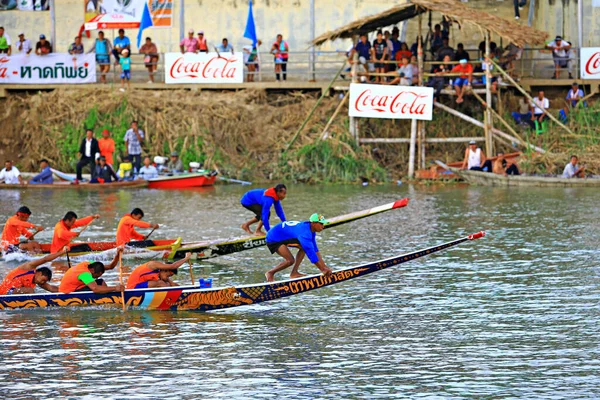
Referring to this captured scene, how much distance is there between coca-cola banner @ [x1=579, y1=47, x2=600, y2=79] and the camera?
3581cm

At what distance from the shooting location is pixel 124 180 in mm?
35125

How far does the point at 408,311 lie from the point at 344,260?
4.56 metres

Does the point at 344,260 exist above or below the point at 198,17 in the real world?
below

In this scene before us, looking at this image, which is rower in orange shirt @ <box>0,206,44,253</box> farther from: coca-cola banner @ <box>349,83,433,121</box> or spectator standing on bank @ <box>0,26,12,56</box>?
spectator standing on bank @ <box>0,26,12,56</box>

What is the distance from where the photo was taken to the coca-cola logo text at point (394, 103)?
116 ft

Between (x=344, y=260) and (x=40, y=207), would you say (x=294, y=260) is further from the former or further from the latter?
(x=40, y=207)

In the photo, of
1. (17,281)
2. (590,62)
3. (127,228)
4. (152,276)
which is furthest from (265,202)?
(590,62)

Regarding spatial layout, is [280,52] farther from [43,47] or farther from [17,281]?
[17,281]

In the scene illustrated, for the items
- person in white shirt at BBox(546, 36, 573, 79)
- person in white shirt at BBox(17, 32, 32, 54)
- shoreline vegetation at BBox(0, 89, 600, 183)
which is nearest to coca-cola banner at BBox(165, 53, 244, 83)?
shoreline vegetation at BBox(0, 89, 600, 183)

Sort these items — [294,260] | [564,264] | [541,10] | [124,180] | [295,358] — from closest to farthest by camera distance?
[295,358] → [294,260] → [564,264] → [124,180] → [541,10]

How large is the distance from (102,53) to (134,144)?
388 cm

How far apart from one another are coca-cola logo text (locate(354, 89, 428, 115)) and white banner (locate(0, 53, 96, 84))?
9.09 meters

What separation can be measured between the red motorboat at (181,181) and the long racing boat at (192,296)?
59.5 feet

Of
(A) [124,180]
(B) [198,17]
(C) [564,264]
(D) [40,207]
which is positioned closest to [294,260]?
(C) [564,264]
